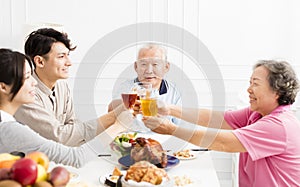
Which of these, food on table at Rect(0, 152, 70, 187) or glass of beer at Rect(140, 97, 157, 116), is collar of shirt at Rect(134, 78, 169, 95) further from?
food on table at Rect(0, 152, 70, 187)

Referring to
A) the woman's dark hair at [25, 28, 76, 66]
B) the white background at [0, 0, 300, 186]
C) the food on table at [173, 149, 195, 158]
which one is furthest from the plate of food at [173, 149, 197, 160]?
the white background at [0, 0, 300, 186]

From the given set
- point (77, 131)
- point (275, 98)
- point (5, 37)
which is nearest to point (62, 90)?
point (77, 131)

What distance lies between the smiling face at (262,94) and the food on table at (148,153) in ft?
1.79

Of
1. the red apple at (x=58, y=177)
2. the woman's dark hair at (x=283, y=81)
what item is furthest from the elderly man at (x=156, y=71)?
the red apple at (x=58, y=177)

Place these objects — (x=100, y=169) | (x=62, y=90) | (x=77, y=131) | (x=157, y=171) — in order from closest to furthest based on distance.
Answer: (x=157, y=171), (x=100, y=169), (x=77, y=131), (x=62, y=90)

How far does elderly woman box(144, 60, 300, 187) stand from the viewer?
6.31 ft

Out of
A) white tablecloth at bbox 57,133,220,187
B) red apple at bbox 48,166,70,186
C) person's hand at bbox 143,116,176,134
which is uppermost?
red apple at bbox 48,166,70,186

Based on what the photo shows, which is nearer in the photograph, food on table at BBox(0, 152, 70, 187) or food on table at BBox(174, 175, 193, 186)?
food on table at BBox(0, 152, 70, 187)

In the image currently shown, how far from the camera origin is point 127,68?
11.4 feet

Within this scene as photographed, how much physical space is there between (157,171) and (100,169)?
505mm

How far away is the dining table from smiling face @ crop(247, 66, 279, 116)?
32cm

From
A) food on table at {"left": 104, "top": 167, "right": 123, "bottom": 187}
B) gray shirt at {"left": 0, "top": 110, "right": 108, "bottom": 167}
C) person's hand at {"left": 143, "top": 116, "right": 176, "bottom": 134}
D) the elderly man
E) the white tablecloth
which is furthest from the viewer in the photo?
the elderly man

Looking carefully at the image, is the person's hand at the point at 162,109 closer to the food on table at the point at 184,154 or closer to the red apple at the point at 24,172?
the food on table at the point at 184,154

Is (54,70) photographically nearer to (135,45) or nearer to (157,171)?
(157,171)
